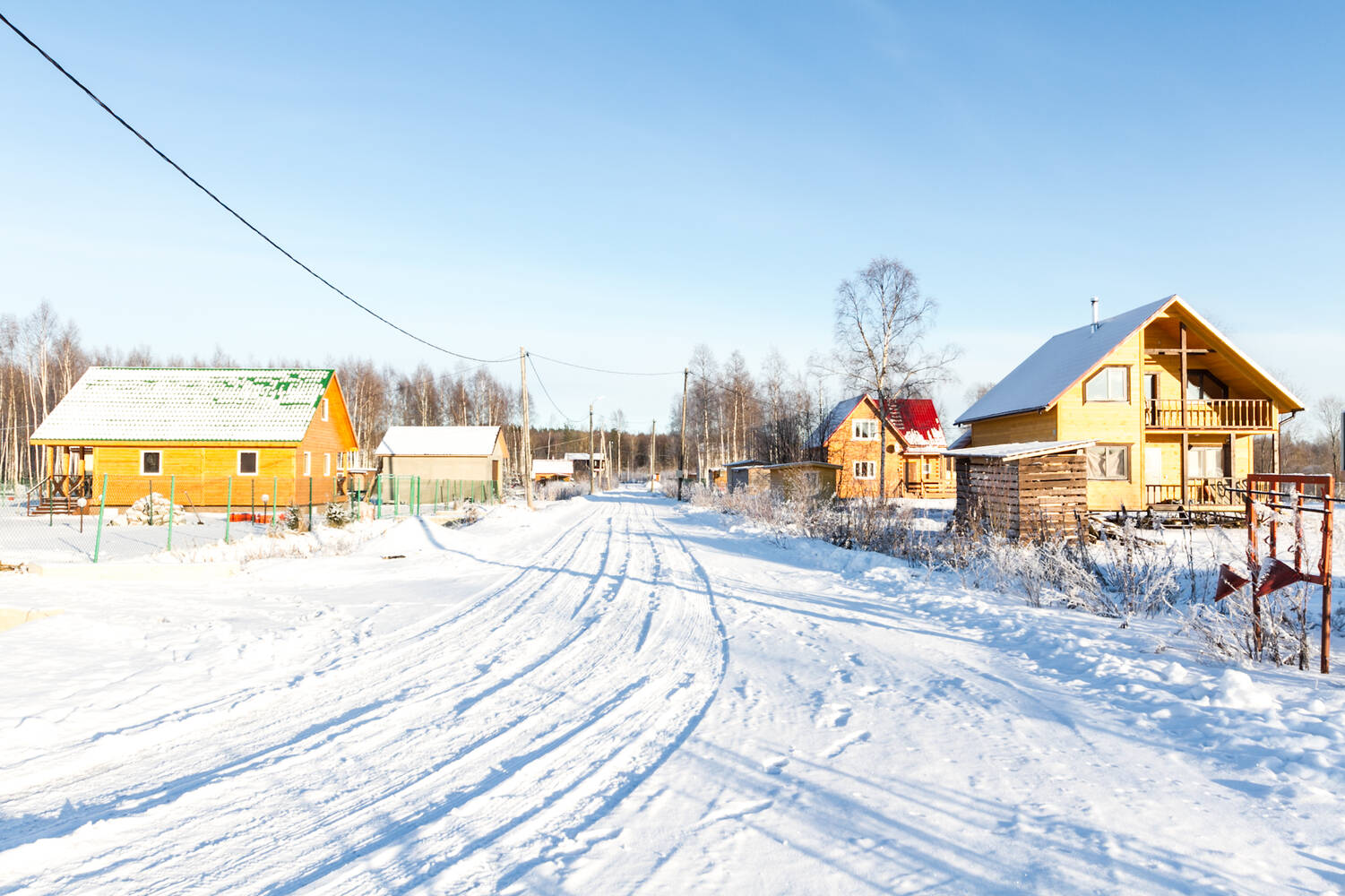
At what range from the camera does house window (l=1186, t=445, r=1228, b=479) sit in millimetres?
27328

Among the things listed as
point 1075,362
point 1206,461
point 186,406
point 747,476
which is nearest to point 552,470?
point 747,476

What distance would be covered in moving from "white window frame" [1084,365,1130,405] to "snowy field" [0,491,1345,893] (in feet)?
64.8

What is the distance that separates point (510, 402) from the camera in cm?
9044

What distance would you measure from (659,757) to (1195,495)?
29465 millimetres

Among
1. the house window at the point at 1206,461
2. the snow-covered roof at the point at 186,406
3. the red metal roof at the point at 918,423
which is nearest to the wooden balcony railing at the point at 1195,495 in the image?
the house window at the point at 1206,461

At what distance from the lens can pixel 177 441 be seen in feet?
91.3

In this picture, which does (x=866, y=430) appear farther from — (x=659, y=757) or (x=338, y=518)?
(x=659, y=757)

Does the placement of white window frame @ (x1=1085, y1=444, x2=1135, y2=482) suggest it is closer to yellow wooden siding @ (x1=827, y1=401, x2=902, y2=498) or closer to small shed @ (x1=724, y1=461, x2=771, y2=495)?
small shed @ (x1=724, y1=461, x2=771, y2=495)

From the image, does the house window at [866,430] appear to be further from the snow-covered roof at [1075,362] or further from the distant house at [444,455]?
the distant house at [444,455]

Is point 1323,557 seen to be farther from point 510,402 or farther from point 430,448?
point 510,402

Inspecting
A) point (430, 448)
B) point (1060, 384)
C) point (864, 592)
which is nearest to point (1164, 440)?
point (1060, 384)

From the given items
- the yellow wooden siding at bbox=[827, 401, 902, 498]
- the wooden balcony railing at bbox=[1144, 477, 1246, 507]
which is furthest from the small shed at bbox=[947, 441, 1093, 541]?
the yellow wooden siding at bbox=[827, 401, 902, 498]

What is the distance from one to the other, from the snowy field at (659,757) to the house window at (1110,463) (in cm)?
1968

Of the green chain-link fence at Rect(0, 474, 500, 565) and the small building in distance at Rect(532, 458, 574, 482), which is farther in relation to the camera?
the small building in distance at Rect(532, 458, 574, 482)
